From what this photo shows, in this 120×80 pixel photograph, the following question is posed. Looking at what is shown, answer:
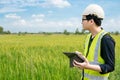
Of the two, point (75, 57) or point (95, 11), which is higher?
point (95, 11)

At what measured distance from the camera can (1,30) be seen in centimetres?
7794

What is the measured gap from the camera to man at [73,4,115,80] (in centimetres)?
280

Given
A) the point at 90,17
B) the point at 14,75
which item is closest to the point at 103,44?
the point at 90,17

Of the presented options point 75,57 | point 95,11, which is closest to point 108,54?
point 75,57

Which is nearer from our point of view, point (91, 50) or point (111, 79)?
point (91, 50)

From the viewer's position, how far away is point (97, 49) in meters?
2.87

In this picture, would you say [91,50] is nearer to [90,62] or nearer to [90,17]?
[90,62]

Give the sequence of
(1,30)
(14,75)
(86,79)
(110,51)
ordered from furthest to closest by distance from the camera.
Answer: (1,30) → (14,75) → (86,79) → (110,51)

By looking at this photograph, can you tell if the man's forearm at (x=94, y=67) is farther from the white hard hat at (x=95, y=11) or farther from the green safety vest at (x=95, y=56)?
the white hard hat at (x=95, y=11)

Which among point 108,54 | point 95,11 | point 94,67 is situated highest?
point 95,11

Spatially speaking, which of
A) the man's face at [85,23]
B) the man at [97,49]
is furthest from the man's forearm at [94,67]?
the man's face at [85,23]

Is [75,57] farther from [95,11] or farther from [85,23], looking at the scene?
[95,11]

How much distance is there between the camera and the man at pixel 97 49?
280cm

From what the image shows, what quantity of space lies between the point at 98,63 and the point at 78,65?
0.18 m
